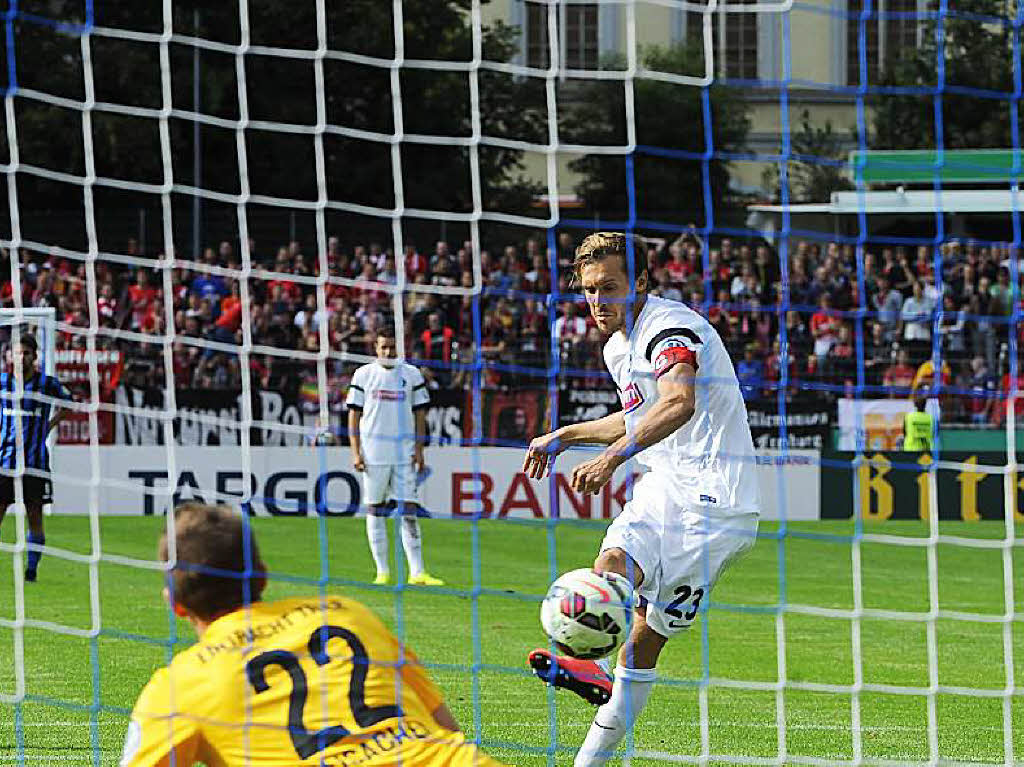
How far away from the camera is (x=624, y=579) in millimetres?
5938

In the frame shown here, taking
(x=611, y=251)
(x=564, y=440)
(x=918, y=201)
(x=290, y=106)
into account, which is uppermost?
(x=290, y=106)

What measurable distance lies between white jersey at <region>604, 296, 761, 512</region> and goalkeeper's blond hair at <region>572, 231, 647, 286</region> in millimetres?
200

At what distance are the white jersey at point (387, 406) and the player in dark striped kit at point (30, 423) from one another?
233cm

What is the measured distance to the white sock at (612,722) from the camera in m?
5.99

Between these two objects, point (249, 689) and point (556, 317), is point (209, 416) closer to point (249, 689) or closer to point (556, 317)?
point (556, 317)

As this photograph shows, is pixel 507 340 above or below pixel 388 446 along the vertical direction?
above

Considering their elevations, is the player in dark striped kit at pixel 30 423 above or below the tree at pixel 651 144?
below

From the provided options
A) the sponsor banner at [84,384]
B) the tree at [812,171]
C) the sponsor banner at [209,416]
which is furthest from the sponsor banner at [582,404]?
the tree at [812,171]

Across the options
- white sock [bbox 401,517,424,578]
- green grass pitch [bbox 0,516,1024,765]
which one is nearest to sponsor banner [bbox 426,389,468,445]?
green grass pitch [bbox 0,516,1024,765]

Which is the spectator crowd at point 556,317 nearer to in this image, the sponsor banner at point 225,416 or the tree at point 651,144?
the sponsor banner at point 225,416

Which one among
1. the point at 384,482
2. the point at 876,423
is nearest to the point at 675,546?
the point at 384,482

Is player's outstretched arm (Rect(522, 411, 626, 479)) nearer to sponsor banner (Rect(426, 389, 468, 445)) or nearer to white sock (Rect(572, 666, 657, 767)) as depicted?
white sock (Rect(572, 666, 657, 767))

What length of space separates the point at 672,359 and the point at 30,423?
337 inches

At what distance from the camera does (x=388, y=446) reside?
13.5m
